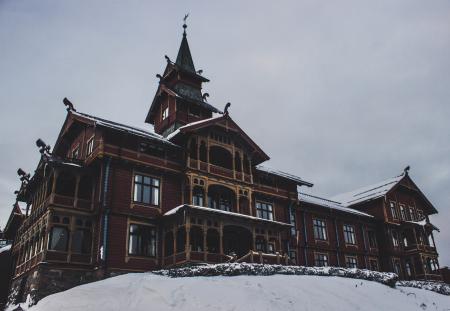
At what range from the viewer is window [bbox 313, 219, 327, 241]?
40469 millimetres

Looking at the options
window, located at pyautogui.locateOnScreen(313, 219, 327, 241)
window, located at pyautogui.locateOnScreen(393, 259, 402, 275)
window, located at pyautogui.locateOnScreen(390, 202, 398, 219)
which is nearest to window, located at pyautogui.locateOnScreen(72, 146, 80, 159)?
window, located at pyautogui.locateOnScreen(313, 219, 327, 241)

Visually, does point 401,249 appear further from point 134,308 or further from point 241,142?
point 134,308

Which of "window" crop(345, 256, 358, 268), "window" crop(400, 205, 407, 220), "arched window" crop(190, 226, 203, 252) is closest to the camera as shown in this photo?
"arched window" crop(190, 226, 203, 252)

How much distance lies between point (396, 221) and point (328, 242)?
1200cm

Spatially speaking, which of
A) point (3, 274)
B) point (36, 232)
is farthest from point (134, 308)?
point (3, 274)

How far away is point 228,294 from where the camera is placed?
18.8 meters

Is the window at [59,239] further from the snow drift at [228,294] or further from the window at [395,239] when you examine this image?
the window at [395,239]

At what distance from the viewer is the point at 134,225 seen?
2681cm

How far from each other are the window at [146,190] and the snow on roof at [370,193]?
2961 centimetres

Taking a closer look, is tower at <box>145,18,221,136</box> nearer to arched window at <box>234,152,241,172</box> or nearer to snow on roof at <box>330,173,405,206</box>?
arched window at <box>234,152,241,172</box>

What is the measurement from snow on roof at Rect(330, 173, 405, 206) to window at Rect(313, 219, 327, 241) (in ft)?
32.9

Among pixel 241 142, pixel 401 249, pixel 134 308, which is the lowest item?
pixel 134 308

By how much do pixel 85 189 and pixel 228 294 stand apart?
15.8 m

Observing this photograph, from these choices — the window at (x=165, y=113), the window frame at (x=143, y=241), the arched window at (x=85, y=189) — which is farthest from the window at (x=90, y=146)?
the window at (x=165, y=113)
